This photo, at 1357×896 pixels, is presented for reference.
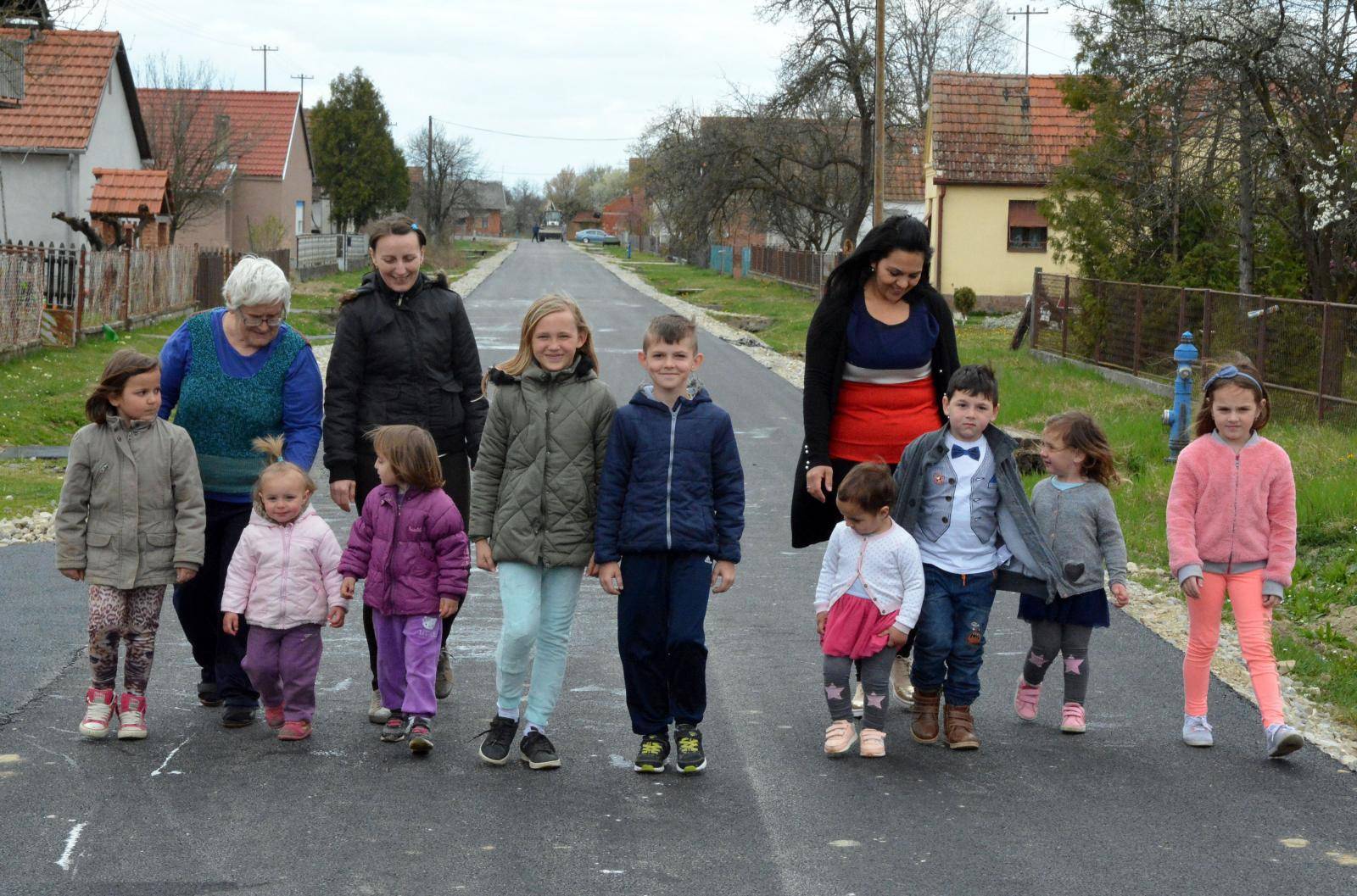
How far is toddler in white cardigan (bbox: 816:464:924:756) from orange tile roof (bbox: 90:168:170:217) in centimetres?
2874

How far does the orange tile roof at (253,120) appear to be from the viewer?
46.8m

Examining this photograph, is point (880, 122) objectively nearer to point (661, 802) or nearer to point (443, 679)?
point (443, 679)

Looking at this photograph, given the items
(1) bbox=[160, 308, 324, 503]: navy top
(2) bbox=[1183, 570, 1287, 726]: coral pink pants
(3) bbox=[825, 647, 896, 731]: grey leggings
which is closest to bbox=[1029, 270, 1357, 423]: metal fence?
(2) bbox=[1183, 570, 1287, 726]: coral pink pants

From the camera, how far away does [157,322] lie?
1026 inches

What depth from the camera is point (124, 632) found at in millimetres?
5504

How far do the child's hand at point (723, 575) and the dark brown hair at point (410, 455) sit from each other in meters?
1.09

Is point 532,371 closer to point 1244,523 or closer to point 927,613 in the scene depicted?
point 927,613

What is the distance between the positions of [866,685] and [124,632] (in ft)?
9.08

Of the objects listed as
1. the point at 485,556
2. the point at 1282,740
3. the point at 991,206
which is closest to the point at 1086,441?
the point at 1282,740

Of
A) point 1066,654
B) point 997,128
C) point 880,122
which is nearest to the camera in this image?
point 1066,654

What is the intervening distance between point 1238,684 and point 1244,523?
1.30 meters

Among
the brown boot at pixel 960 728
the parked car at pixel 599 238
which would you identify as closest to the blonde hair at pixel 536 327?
the brown boot at pixel 960 728

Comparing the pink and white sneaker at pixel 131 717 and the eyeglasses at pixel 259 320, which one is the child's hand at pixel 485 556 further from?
the pink and white sneaker at pixel 131 717

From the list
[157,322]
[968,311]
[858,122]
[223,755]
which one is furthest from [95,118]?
[223,755]
